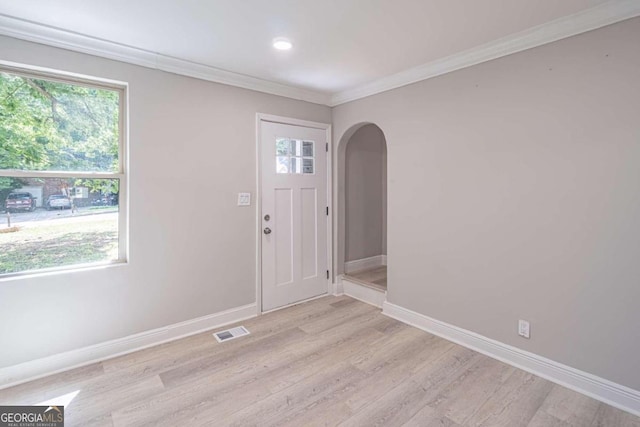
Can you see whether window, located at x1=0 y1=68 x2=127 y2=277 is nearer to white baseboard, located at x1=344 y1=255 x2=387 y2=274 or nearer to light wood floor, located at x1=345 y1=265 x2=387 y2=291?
light wood floor, located at x1=345 y1=265 x2=387 y2=291

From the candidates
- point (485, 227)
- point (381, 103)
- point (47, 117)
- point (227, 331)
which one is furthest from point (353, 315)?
point (47, 117)

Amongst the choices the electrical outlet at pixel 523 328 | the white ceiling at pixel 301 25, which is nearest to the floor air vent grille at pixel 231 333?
the electrical outlet at pixel 523 328

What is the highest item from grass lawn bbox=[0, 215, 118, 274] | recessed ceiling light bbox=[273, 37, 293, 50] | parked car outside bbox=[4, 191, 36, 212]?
recessed ceiling light bbox=[273, 37, 293, 50]

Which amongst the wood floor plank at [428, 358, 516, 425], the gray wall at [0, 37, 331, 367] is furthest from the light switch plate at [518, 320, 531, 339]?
the gray wall at [0, 37, 331, 367]

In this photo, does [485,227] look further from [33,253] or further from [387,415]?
[33,253]

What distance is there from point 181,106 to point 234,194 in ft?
3.03

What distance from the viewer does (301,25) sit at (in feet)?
7.16

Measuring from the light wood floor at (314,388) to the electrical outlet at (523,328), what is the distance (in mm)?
268

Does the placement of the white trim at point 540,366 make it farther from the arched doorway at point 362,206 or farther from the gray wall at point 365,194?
the gray wall at point 365,194

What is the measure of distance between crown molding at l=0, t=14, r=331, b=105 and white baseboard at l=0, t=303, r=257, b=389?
7.42ft

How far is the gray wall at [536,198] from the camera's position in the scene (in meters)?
1.96

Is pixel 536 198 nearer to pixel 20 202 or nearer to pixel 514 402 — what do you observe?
pixel 514 402

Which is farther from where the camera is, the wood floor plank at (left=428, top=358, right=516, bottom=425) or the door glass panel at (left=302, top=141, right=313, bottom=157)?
the door glass panel at (left=302, top=141, right=313, bottom=157)

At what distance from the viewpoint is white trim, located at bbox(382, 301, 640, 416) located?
1958 millimetres
